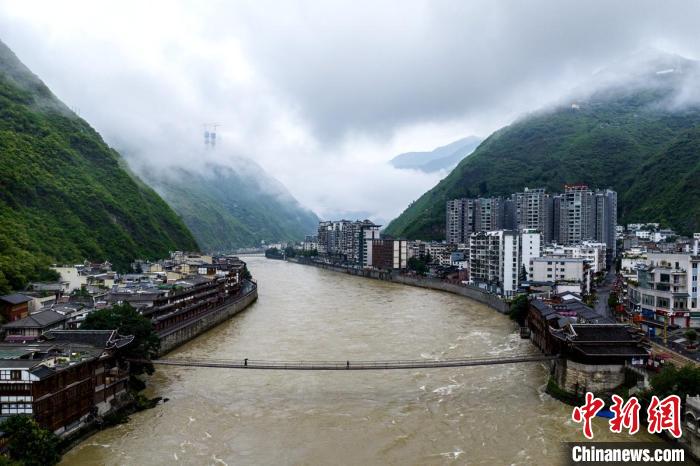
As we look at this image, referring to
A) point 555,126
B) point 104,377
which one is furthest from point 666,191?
point 104,377

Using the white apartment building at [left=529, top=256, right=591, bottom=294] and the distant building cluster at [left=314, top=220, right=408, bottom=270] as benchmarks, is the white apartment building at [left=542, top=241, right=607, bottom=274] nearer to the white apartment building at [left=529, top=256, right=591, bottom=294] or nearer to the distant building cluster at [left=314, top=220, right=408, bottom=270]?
the white apartment building at [left=529, top=256, right=591, bottom=294]

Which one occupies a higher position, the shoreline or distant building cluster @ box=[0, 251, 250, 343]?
distant building cluster @ box=[0, 251, 250, 343]

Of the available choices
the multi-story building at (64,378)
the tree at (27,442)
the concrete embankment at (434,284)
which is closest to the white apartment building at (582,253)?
the concrete embankment at (434,284)

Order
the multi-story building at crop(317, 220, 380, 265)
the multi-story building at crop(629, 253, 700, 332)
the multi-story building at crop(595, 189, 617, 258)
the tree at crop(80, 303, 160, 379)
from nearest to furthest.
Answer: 1. the tree at crop(80, 303, 160, 379)
2. the multi-story building at crop(629, 253, 700, 332)
3. the multi-story building at crop(595, 189, 617, 258)
4. the multi-story building at crop(317, 220, 380, 265)

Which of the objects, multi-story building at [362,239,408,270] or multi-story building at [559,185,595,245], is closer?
multi-story building at [559,185,595,245]

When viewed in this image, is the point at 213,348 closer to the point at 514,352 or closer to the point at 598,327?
the point at 514,352

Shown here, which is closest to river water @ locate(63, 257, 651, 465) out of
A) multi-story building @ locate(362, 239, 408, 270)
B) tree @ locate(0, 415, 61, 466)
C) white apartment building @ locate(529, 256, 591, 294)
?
tree @ locate(0, 415, 61, 466)
